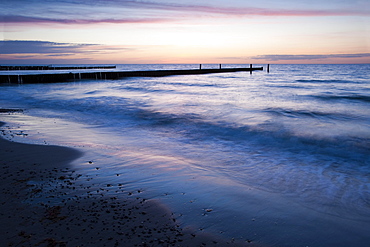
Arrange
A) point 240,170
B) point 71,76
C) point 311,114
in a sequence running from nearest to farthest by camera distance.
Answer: point 240,170
point 311,114
point 71,76

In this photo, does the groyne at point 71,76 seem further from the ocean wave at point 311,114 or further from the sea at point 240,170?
the ocean wave at point 311,114

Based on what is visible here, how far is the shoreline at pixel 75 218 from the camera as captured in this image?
115 inches

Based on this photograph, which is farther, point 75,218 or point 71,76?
point 71,76

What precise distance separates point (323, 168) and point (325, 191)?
1.65 meters

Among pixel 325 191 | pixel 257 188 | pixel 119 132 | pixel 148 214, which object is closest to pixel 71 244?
pixel 148 214

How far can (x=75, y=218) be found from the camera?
332 centimetres

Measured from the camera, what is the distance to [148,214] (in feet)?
11.6

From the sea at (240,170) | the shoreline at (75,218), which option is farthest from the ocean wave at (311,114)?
the shoreline at (75,218)

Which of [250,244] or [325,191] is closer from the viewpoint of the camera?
[250,244]

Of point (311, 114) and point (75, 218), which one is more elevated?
point (75, 218)

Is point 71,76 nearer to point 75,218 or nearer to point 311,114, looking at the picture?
point 311,114

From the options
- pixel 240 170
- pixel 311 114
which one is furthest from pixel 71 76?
pixel 240 170

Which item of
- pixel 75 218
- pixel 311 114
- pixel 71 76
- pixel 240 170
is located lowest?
pixel 311 114

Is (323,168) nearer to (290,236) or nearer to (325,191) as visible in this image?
(325,191)
